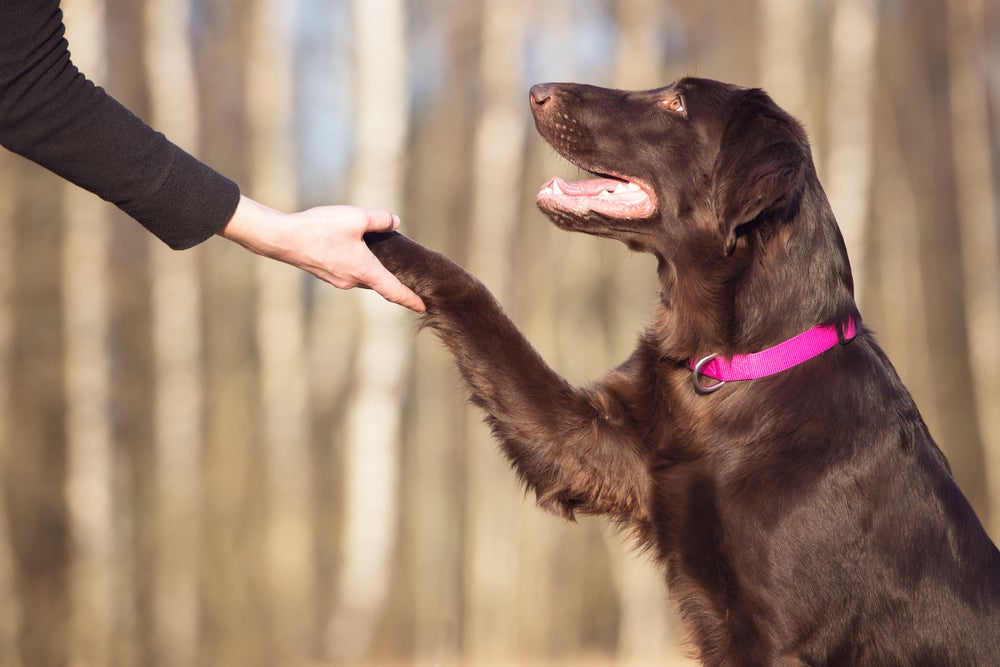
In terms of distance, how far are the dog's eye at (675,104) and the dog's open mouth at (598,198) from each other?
0.30m

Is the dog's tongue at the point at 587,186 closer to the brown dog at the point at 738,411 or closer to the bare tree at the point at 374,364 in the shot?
the brown dog at the point at 738,411

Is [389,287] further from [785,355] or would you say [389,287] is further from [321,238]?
[785,355]

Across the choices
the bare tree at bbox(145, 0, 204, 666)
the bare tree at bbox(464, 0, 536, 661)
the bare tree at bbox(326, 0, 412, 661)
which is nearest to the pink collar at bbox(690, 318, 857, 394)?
the bare tree at bbox(326, 0, 412, 661)

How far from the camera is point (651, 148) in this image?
3682mm

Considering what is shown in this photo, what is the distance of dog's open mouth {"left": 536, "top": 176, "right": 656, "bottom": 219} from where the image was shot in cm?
360

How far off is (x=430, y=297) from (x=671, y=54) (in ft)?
48.8

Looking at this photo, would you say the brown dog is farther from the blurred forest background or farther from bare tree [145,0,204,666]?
bare tree [145,0,204,666]

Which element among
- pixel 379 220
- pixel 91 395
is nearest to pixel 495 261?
pixel 91 395

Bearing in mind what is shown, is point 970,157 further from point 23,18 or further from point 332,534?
point 23,18

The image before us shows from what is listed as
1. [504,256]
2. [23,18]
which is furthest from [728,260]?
[504,256]

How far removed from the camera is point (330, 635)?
1125cm

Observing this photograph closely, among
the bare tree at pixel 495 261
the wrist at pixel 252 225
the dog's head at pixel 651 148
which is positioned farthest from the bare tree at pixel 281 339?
the wrist at pixel 252 225

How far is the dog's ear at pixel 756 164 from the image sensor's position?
313 cm

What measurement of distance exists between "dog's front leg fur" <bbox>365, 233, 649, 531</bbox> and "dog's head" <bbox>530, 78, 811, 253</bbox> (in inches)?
17.6
